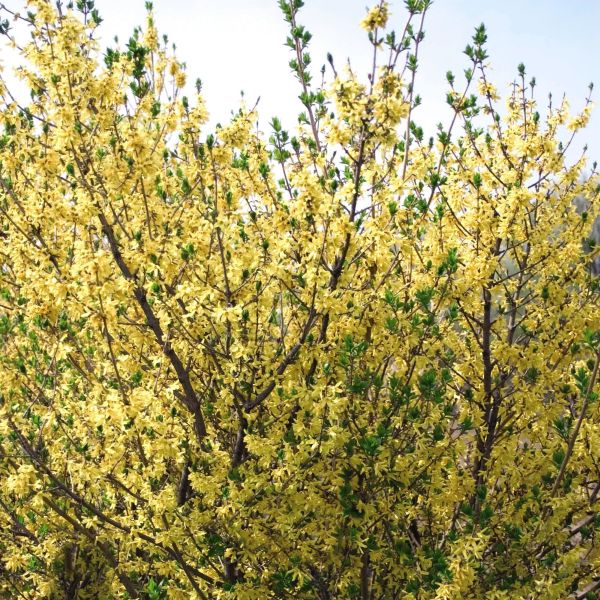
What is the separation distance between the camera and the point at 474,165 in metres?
7.31

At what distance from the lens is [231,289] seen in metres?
5.77

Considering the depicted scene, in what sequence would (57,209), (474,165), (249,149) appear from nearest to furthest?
(57,209), (249,149), (474,165)

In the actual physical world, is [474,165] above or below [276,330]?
above

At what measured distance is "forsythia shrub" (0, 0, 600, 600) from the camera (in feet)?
17.5

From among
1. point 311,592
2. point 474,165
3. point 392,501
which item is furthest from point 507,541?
point 474,165

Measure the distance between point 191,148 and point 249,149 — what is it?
1.90 ft

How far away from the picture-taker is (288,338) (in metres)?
6.63

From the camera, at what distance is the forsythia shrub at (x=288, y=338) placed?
5332mm

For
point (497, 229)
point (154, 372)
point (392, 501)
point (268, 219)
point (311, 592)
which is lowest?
point (311, 592)

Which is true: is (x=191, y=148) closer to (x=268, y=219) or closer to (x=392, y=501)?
(x=268, y=219)

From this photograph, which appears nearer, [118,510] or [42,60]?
[42,60]

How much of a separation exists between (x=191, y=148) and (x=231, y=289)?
58.0 inches

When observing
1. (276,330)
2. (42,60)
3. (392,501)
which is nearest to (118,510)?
(276,330)

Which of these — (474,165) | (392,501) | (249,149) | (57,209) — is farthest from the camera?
(474,165)
